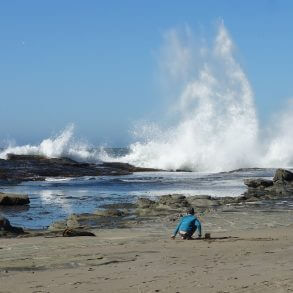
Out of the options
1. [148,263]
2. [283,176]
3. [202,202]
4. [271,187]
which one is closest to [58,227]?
[148,263]

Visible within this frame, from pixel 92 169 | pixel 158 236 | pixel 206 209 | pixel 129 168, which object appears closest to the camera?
pixel 158 236

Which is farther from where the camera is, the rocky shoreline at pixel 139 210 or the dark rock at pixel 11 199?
the dark rock at pixel 11 199

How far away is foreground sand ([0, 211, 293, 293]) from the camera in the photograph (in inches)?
321

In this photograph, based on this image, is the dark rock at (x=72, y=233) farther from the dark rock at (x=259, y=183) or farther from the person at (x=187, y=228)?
the dark rock at (x=259, y=183)

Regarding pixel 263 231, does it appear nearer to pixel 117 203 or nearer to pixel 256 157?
pixel 117 203

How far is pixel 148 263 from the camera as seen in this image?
9.85 m

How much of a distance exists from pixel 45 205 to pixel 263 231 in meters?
11.4

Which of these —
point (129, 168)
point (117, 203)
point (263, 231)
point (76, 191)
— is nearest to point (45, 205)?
point (117, 203)

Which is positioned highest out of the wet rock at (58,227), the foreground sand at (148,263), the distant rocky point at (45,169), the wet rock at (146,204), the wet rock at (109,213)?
the distant rocky point at (45,169)

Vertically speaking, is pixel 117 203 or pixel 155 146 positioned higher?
pixel 155 146

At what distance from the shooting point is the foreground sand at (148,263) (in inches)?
321

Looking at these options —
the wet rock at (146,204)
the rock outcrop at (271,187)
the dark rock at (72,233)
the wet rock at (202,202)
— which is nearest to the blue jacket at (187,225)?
the dark rock at (72,233)

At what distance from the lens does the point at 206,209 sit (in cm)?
2109

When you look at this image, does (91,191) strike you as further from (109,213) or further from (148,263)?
(148,263)
